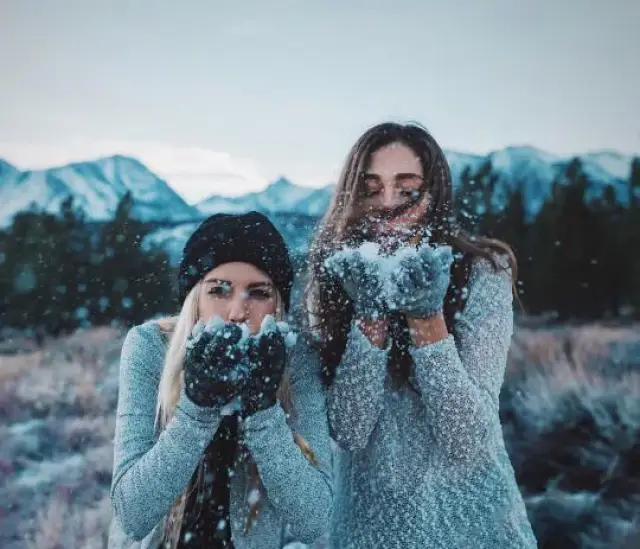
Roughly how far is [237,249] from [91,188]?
826 mm

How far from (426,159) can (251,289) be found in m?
0.36

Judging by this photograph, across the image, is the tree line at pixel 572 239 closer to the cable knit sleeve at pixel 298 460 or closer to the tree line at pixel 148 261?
the tree line at pixel 148 261

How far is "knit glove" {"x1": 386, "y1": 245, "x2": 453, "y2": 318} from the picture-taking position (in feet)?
2.42

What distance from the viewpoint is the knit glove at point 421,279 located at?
738 millimetres

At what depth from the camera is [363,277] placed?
2.52ft

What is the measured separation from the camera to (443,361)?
2.51 feet

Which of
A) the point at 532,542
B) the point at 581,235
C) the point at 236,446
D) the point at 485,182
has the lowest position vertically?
the point at 532,542

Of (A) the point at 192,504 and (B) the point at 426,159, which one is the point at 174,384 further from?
(B) the point at 426,159

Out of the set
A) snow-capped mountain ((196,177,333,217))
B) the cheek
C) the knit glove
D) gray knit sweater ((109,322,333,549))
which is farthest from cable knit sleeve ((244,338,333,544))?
snow-capped mountain ((196,177,333,217))

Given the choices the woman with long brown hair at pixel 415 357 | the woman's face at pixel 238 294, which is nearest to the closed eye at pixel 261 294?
the woman's face at pixel 238 294

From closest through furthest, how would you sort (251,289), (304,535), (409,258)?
(409,258)
(304,535)
(251,289)

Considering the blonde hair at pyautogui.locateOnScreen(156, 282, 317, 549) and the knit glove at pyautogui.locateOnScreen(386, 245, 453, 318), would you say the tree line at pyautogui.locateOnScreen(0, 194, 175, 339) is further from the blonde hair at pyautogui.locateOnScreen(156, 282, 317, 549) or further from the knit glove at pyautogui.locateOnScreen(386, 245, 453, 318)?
the knit glove at pyautogui.locateOnScreen(386, 245, 453, 318)

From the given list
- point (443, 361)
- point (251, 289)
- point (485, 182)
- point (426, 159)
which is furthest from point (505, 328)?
point (485, 182)

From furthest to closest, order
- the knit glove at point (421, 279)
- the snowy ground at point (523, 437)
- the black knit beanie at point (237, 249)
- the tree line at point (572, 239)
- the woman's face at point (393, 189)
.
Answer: the tree line at point (572, 239)
the snowy ground at point (523, 437)
the black knit beanie at point (237, 249)
the woman's face at point (393, 189)
the knit glove at point (421, 279)
